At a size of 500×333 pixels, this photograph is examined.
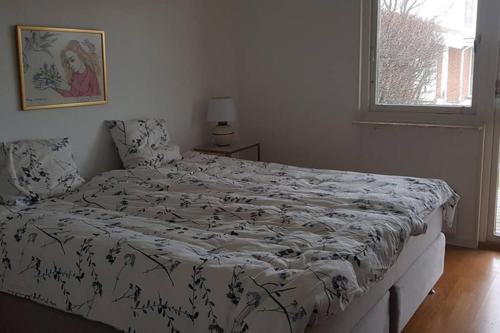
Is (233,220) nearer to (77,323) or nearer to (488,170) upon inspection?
(77,323)

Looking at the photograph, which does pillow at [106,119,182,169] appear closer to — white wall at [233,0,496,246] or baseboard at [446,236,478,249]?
white wall at [233,0,496,246]

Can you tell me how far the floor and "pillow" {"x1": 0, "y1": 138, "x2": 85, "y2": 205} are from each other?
6.75 ft

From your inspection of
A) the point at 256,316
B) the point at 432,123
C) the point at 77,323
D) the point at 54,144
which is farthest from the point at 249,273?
the point at 432,123

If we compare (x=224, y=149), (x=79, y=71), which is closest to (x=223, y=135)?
(x=224, y=149)

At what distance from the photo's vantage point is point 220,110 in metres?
4.35

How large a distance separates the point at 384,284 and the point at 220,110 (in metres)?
2.40

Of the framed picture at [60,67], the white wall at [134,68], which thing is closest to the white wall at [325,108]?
the white wall at [134,68]

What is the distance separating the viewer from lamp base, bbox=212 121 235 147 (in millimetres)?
4391

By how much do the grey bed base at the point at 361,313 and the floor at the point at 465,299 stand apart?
0.18 meters

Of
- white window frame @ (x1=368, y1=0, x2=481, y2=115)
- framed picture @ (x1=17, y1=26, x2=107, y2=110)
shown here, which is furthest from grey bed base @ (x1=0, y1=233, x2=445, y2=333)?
white window frame @ (x1=368, y1=0, x2=481, y2=115)

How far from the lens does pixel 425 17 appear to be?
12.9ft

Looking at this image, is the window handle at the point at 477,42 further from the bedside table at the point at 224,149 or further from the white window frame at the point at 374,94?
the bedside table at the point at 224,149

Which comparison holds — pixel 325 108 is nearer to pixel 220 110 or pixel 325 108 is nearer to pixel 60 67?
pixel 220 110

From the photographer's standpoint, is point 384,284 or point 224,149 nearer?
point 384,284
